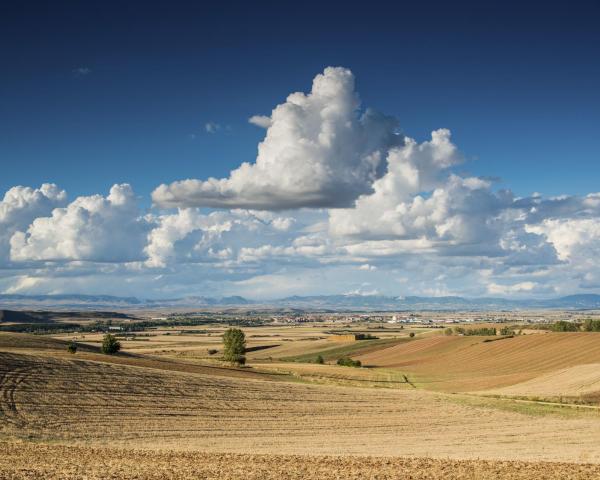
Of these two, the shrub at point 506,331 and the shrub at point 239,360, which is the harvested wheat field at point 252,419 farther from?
the shrub at point 506,331

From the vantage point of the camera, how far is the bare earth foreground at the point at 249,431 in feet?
91.4

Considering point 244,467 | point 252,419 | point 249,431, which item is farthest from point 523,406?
point 244,467

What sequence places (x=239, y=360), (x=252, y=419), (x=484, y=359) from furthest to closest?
(x=239, y=360), (x=484, y=359), (x=252, y=419)

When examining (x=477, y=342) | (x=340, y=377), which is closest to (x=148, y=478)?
(x=340, y=377)

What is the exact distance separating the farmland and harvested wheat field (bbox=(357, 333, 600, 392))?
1.30 m

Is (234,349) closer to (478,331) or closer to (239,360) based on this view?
(239,360)

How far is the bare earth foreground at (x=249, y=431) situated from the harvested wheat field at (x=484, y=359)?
73.2 feet

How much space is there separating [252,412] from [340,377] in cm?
4305

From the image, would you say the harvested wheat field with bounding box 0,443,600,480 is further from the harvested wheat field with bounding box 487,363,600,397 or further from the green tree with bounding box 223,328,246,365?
the green tree with bounding box 223,328,246,365

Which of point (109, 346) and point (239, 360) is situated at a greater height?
point (109, 346)

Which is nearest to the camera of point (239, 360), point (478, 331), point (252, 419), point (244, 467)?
point (244, 467)

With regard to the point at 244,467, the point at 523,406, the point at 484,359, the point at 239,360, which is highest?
the point at 244,467

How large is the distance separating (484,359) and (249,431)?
275 ft

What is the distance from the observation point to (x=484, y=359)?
392ft
